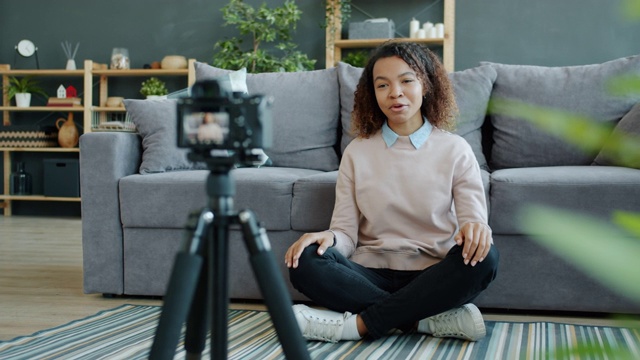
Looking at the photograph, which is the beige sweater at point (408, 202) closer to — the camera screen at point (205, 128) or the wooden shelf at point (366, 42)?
the camera screen at point (205, 128)

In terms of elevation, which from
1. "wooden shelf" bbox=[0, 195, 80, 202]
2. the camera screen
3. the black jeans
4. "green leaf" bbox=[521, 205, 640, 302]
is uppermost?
the camera screen

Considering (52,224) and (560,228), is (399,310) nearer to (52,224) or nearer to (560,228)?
(560,228)

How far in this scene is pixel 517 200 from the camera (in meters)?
2.27

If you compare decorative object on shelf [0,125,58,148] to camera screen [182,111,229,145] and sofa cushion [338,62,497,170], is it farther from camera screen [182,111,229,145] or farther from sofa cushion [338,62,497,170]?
camera screen [182,111,229,145]

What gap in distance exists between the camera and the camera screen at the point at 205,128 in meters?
0.82

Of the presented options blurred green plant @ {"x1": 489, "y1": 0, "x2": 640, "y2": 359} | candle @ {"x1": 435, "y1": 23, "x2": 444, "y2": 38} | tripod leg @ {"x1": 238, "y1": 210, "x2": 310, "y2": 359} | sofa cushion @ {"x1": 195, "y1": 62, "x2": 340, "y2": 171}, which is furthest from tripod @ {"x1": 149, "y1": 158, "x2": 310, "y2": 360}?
candle @ {"x1": 435, "y1": 23, "x2": 444, "y2": 38}

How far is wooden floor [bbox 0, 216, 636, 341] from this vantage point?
2217 millimetres

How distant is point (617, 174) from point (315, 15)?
358 centimetres

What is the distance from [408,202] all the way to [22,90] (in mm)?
4732

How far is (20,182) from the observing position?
5816 mm

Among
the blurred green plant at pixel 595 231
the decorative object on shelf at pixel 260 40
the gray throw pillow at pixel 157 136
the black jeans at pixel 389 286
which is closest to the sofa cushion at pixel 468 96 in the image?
the gray throw pillow at pixel 157 136

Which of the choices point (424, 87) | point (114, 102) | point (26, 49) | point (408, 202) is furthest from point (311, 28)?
point (408, 202)

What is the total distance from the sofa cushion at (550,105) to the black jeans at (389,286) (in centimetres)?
93

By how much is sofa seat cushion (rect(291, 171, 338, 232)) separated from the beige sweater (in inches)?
10.5
